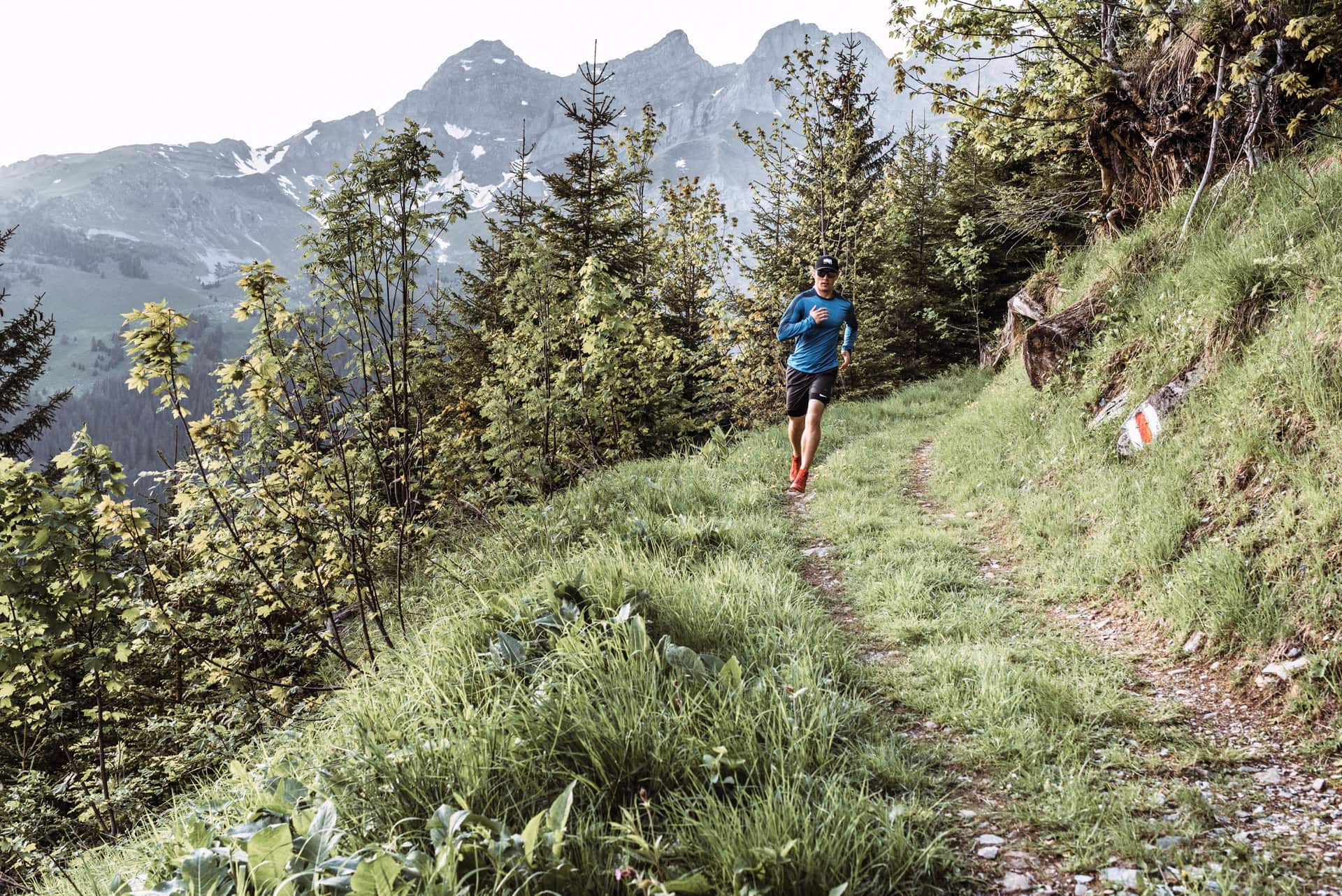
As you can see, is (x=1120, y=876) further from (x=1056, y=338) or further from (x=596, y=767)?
(x=1056, y=338)

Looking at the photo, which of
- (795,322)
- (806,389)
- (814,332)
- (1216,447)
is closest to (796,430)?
(806,389)

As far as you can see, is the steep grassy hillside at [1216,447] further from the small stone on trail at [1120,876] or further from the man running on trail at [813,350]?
the man running on trail at [813,350]

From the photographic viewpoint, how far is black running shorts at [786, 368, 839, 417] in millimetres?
7742

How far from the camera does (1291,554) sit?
10.8ft

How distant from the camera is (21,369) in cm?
1666

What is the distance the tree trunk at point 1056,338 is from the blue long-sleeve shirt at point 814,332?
2348mm

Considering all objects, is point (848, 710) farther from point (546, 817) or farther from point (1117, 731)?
point (546, 817)

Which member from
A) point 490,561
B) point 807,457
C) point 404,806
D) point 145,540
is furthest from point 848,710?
point 145,540

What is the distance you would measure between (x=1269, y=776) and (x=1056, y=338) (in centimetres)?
629

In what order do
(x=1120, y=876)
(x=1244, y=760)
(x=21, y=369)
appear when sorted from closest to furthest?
(x=1120, y=876) < (x=1244, y=760) < (x=21, y=369)

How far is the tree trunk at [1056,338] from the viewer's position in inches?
294

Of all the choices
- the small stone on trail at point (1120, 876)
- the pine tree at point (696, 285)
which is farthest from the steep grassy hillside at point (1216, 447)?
the pine tree at point (696, 285)

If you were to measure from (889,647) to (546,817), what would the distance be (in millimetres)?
2598

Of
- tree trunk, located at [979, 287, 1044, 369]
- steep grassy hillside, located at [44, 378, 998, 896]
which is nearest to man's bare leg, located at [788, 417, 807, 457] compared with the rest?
steep grassy hillside, located at [44, 378, 998, 896]
